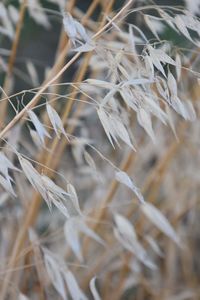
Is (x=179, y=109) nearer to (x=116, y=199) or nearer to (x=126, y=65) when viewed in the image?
(x=126, y=65)

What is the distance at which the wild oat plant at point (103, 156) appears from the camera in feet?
2.40

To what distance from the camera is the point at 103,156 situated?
70 cm

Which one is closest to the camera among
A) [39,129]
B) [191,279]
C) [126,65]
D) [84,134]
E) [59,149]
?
[39,129]

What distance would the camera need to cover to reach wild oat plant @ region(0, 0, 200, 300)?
73 cm

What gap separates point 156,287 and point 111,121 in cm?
85

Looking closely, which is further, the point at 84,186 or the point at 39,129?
the point at 84,186

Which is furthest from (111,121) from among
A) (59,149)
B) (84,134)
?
(84,134)

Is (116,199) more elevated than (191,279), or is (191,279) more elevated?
(116,199)

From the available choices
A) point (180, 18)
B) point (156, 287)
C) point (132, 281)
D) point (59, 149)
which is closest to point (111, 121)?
point (180, 18)

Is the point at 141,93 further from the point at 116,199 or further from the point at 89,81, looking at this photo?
the point at 116,199

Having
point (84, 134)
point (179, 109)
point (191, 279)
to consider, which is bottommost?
point (191, 279)

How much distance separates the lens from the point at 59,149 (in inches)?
42.8

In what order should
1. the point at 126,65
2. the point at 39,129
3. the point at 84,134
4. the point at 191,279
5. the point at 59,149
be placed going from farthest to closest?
the point at 191,279
the point at 84,134
the point at 59,149
the point at 126,65
the point at 39,129

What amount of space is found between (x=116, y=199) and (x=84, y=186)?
84mm
